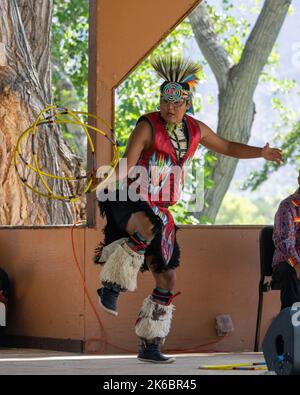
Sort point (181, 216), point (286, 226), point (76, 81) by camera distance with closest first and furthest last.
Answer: point (286, 226), point (181, 216), point (76, 81)

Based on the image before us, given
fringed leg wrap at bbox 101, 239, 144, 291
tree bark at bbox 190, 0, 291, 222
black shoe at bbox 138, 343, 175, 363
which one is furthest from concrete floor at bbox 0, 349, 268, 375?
tree bark at bbox 190, 0, 291, 222

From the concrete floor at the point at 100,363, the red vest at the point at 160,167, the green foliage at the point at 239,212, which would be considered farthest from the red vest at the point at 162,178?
the green foliage at the point at 239,212

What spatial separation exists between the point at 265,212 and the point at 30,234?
81.1 meters

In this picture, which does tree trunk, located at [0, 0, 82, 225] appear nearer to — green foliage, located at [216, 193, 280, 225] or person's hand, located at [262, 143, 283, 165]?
person's hand, located at [262, 143, 283, 165]

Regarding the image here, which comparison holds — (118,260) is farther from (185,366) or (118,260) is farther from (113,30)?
(113,30)

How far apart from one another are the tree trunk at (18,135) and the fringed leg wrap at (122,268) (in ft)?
10.4

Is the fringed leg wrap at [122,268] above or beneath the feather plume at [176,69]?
beneath

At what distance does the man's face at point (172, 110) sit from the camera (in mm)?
6891

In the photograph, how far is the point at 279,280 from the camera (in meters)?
7.72

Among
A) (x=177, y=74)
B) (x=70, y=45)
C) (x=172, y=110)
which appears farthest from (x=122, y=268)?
(x=70, y=45)

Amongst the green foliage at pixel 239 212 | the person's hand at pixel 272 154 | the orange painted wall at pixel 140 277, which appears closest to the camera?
the person's hand at pixel 272 154

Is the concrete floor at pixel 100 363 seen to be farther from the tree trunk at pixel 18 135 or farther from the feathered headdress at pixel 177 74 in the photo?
the tree trunk at pixel 18 135

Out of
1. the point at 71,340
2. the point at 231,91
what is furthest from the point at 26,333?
the point at 231,91

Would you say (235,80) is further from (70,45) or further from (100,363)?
(100,363)
